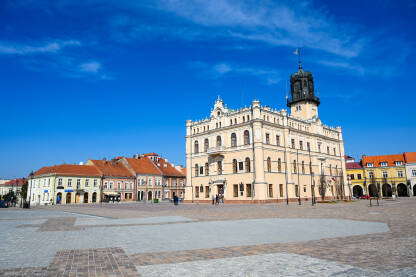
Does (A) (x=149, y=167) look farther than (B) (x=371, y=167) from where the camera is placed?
No

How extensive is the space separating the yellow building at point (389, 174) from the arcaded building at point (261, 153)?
67.5ft

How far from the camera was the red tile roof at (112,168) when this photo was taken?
6425 cm

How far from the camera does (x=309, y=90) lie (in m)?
63.6

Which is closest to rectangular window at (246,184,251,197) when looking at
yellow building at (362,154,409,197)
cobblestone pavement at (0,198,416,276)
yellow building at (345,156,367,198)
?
cobblestone pavement at (0,198,416,276)

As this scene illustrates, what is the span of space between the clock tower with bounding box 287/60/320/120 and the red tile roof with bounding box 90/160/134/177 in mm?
40314

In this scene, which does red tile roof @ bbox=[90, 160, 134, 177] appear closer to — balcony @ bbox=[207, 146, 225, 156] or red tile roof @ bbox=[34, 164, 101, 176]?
red tile roof @ bbox=[34, 164, 101, 176]

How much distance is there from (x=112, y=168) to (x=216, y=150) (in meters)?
28.2

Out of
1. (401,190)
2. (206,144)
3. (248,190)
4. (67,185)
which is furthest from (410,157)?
(67,185)

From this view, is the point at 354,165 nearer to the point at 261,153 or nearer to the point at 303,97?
the point at 303,97

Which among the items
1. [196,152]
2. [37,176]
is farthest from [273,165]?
[37,176]

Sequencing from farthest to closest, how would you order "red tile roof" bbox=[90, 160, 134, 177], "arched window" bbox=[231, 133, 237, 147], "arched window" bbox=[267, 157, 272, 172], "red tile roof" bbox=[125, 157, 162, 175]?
1. "red tile roof" bbox=[125, 157, 162, 175]
2. "red tile roof" bbox=[90, 160, 134, 177]
3. "arched window" bbox=[231, 133, 237, 147]
4. "arched window" bbox=[267, 157, 272, 172]

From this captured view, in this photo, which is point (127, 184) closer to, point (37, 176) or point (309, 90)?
point (37, 176)

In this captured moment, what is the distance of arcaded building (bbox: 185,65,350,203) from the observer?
48.4m

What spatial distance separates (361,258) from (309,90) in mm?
60956
